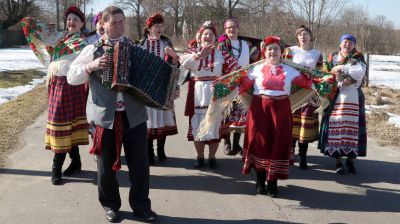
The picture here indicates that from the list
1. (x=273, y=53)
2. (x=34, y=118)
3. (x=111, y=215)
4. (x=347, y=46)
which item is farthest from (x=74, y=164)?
(x=34, y=118)

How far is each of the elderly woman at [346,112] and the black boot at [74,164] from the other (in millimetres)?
3163

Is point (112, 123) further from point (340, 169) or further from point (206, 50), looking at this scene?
point (340, 169)

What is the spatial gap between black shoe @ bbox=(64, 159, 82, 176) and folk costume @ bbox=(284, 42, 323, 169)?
2763mm

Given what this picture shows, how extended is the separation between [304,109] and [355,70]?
0.86m

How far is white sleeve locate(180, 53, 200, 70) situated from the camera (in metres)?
5.26

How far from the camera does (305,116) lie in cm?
581

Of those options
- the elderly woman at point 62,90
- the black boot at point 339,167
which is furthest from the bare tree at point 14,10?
the black boot at point 339,167

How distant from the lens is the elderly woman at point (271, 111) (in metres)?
4.55

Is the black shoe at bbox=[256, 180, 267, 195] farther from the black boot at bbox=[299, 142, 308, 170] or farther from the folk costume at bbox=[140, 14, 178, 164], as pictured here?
the folk costume at bbox=[140, 14, 178, 164]

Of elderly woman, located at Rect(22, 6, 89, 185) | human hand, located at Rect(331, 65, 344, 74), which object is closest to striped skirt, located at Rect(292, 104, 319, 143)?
human hand, located at Rect(331, 65, 344, 74)

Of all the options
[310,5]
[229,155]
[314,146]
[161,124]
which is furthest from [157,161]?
[310,5]

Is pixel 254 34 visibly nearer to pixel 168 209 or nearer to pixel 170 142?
pixel 170 142

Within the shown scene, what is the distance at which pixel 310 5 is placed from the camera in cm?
1288

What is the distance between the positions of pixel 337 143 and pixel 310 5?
8.27m
